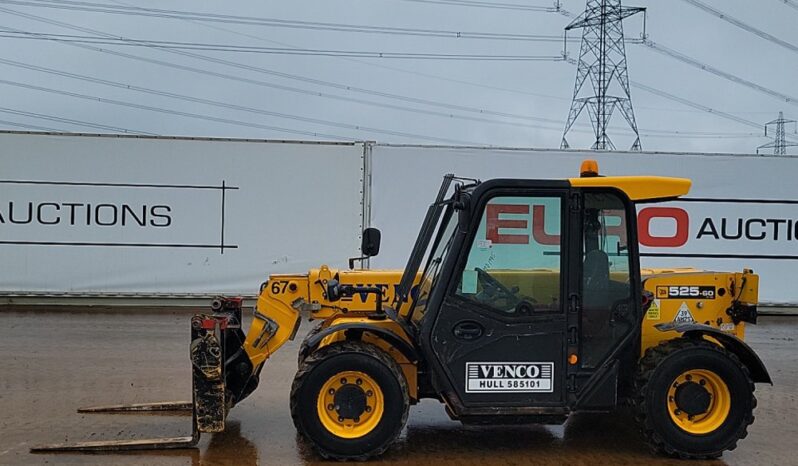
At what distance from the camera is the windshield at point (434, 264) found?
520cm

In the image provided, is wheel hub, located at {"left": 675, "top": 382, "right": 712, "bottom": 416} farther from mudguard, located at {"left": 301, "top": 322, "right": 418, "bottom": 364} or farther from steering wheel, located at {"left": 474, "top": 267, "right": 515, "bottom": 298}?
mudguard, located at {"left": 301, "top": 322, "right": 418, "bottom": 364}

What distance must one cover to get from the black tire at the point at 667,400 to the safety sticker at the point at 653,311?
526 mm

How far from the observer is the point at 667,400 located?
16.5 feet

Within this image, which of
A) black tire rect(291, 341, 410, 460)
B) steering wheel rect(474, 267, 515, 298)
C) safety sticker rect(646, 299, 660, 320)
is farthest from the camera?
safety sticker rect(646, 299, 660, 320)

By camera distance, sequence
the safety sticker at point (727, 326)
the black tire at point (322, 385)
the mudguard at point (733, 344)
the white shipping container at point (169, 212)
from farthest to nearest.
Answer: the white shipping container at point (169, 212)
the safety sticker at point (727, 326)
the mudguard at point (733, 344)
the black tire at point (322, 385)

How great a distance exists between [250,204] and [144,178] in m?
1.85

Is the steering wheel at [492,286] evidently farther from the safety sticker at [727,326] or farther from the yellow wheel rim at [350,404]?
the safety sticker at [727,326]

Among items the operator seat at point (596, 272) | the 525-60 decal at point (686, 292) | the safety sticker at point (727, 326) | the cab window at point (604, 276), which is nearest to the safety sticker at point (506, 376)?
the cab window at point (604, 276)

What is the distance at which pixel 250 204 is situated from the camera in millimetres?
12289

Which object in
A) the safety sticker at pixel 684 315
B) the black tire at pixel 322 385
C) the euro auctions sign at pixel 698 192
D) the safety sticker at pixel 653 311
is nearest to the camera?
the black tire at pixel 322 385

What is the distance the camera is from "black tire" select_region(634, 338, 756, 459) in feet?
16.4

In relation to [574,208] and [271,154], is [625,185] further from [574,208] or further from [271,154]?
[271,154]

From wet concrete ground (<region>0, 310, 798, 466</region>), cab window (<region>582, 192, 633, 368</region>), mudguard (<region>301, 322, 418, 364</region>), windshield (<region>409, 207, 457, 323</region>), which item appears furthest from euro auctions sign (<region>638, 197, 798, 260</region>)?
mudguard (<region>301, 322, 418, 364</region>)

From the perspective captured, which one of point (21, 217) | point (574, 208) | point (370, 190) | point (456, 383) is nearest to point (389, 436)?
point (456, 383)
